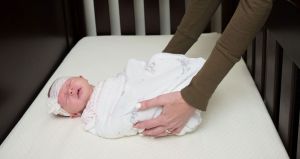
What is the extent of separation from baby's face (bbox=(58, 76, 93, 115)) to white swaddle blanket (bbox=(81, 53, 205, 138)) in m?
0.02

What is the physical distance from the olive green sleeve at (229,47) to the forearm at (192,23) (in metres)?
0.30

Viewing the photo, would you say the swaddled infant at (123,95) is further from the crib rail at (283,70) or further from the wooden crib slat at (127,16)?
the wooden crib slat at (127,16)

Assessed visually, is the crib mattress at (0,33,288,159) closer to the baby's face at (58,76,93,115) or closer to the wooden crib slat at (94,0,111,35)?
the baby's face at (58,76,93,115)

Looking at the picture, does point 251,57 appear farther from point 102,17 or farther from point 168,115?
point 102,17

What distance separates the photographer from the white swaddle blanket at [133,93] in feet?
3.54

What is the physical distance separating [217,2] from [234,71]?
22 cm

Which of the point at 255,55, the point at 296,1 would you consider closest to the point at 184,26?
the point at 255,55

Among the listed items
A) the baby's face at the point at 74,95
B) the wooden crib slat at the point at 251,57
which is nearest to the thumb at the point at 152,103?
the baby's face at the point at 74,95

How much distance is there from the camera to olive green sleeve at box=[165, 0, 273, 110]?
3.20 ft

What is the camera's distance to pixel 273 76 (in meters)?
1.18

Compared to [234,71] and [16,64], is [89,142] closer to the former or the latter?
[16,64]

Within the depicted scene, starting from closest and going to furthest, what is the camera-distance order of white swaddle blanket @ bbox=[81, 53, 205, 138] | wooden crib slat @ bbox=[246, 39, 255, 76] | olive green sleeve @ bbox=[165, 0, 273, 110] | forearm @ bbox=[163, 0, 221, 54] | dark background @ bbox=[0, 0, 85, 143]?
1. olive green sleeve @ bbox=[165, 0, 273, 110]
2. white swaddle blanket @ bbox=[81, 53, 205, 138]
3. dark background @ bbox=[0, 0, 85, 143]
4. forearm @ bbox=[163, 0, 221, 54]
5. wooden crib slat @ bbox=[246, 39, 255, 76]

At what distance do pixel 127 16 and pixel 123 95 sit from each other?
66 cm

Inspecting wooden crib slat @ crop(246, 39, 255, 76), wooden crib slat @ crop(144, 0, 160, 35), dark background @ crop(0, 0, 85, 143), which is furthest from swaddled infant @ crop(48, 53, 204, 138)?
wooden crib slat @ crop(144, 0, 160, 35)
